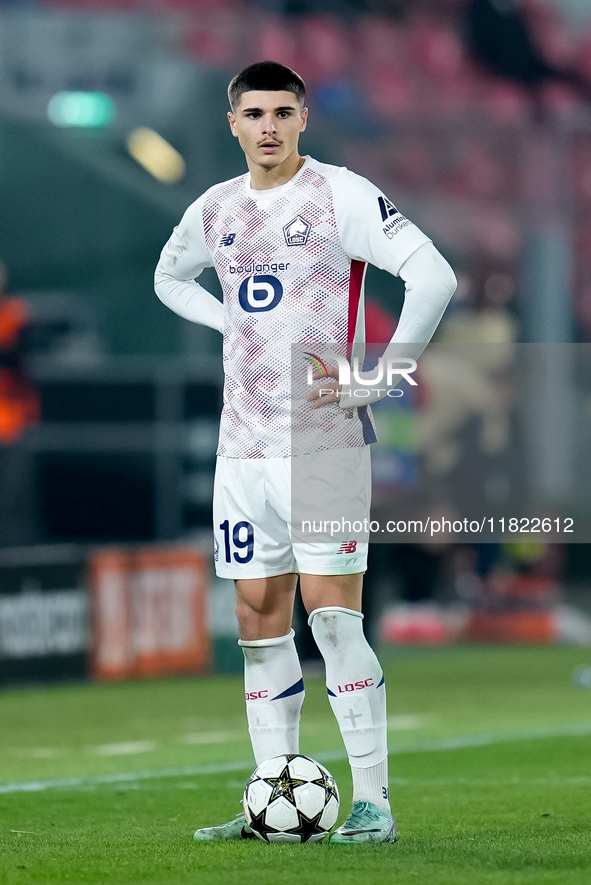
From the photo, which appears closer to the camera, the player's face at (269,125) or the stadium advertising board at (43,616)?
the player's face at (269,125)

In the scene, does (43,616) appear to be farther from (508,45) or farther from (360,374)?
(508,45)

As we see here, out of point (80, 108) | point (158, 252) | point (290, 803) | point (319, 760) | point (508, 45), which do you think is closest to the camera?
point (290, 803)

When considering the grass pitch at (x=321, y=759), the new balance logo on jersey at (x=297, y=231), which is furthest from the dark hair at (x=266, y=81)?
the grass pitch at (x=321, y=759)

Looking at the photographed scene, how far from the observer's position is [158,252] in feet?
55.1

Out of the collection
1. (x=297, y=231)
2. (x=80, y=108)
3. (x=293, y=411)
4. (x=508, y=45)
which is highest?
(x=508, y=45)

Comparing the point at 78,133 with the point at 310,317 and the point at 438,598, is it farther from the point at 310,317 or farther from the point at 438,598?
the point at 310,317

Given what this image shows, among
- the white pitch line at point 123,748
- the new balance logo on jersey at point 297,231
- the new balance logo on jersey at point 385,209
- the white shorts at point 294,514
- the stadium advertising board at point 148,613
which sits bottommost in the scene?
the white pitch line at point 123,748

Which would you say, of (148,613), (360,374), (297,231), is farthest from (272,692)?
(148,613)

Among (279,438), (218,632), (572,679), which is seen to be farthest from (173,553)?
(279,438)

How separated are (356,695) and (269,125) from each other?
1624mm

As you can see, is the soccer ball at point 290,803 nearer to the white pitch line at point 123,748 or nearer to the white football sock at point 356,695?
the white football sock at point 356,695

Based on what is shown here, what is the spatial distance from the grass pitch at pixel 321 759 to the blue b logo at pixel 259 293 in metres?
1.51

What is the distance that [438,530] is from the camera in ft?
52.2

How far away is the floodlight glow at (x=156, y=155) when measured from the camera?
16.7m
